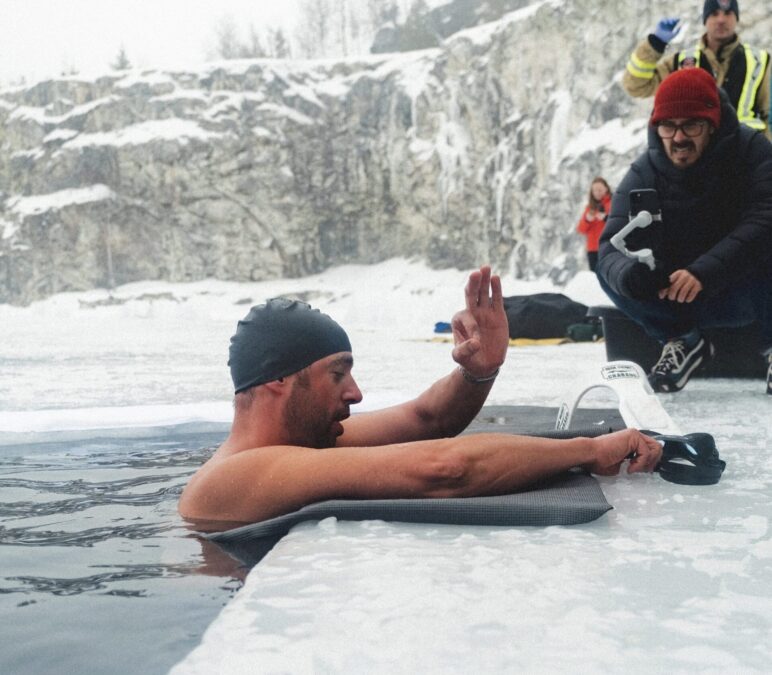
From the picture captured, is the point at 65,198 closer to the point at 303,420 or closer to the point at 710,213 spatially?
the point at 710,213

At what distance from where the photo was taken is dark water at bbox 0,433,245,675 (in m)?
0.98

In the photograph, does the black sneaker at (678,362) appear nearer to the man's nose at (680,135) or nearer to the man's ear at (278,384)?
the man's nose at (680,135)

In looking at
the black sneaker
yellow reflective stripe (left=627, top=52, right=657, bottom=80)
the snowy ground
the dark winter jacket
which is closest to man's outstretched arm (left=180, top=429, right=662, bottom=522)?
the snowy ground

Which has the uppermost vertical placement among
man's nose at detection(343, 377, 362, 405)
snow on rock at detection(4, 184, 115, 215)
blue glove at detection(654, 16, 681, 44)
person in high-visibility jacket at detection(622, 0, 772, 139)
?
snow on rock at detection(4, 184, 115, 215)

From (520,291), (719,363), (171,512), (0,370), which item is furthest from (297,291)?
(171,512)

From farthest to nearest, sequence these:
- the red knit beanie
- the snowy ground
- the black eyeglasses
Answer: the black eyeglasses → the red knit beanie → the snowy ground

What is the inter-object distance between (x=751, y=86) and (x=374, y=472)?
310 cm

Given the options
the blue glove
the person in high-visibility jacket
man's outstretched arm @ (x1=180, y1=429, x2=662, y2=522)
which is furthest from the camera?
the blue glove

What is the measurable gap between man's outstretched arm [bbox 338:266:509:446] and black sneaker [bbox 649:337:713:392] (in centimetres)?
151

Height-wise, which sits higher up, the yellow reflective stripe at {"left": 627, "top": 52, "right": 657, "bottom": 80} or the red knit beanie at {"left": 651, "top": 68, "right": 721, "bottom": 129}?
the yellow reflective stripe at {"left": 627, "top": 52, "right": 657, "bottom": 80}

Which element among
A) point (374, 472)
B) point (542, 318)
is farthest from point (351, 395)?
point (542, 318)

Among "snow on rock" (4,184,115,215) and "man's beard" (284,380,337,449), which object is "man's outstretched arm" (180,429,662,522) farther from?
"snow on rock" (4,184,115,215)

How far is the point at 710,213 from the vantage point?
303 cm

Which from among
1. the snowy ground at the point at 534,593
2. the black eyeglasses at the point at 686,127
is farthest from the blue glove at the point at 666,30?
the snowy ground at the point at 534,593
